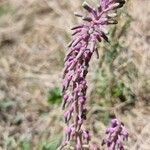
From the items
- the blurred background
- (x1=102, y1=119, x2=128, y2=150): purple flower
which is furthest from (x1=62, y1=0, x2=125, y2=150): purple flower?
the blurred background

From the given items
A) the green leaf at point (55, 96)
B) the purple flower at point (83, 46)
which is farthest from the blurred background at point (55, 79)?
the purple flower at point (83, 46)

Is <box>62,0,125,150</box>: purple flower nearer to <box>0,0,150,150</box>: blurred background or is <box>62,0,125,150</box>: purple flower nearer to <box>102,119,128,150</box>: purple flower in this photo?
<box>102,119,128,150</box>: purple flower

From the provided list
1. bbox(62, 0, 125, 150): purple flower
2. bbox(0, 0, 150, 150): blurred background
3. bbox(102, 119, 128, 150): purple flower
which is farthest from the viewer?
bbox(0, 0, 150, 150): blurred background

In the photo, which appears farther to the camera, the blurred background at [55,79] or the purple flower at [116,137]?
the blurred background at [55,79]

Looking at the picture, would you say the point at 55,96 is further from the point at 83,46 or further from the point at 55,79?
the point at 83,46

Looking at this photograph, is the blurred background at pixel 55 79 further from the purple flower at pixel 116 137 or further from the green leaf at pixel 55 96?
the purple flower at pixel 116 137

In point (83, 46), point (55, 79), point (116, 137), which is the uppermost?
point (55, 79)

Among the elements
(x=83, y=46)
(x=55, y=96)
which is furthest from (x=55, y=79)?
(x=83, y=46)

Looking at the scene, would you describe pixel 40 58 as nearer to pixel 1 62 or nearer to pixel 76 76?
pixel 1 62

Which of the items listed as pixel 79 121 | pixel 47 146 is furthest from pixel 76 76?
pixel 47 146
